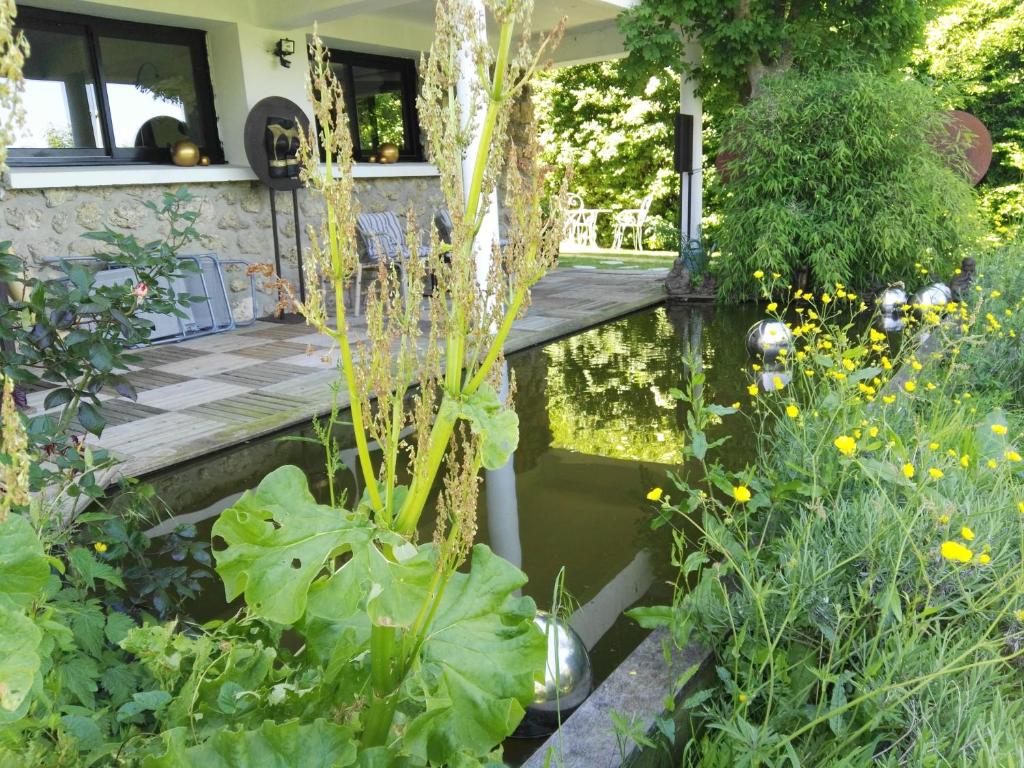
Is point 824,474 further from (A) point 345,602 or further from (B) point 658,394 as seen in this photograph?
(B) point 658,394

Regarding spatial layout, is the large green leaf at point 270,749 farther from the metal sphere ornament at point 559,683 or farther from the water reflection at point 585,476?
the water reflection at point 585,476

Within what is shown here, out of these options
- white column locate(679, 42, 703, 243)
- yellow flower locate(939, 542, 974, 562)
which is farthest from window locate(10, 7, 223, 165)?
yellow flower locate(939, 542, 974, 562)

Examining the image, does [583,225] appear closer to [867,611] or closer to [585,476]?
[585,476]

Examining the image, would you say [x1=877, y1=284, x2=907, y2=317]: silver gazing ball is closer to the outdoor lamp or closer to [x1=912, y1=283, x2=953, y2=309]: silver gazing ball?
[x1=912, y1=283, x2=953, y2=309]: silver gazing ball

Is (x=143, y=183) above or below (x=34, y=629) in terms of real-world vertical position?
above

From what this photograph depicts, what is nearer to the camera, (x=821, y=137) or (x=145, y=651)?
(x=145, y=651)

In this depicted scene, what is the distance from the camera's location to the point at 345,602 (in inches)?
33.7

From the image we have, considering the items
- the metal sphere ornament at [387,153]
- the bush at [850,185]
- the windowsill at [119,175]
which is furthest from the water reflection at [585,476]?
the metal sphere ornament at [387,153]

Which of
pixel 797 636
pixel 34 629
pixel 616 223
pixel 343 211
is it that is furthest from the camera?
pixel 616 223

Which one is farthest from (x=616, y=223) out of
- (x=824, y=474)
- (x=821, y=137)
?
(x=824, y=474)

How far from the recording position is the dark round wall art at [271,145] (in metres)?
6.20

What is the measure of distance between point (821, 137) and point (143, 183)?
17.9ft

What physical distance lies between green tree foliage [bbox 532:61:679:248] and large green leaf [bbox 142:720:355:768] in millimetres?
11922

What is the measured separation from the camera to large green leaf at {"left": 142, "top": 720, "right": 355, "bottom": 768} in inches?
33.9
